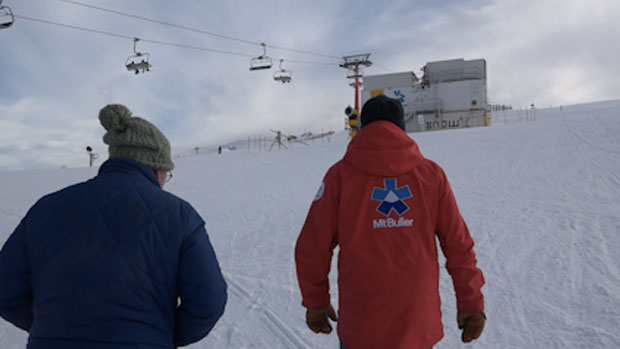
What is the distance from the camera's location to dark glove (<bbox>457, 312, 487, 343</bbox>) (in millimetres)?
2062

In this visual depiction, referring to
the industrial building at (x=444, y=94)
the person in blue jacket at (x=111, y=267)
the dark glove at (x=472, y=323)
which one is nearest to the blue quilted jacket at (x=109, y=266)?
the person in blue jacket at (x=111, y=267)

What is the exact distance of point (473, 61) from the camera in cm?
3644

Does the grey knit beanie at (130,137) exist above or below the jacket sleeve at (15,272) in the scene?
above

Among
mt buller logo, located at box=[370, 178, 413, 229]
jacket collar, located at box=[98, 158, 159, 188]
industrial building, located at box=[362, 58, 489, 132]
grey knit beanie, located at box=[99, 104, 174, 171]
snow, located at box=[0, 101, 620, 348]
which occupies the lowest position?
snow, located at box=[0, 101, 620, 348]

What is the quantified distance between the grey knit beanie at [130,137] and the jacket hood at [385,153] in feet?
3.22

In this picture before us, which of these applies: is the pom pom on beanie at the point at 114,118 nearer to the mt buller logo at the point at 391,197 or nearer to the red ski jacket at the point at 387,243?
the red ski jacket at the point at 387,243

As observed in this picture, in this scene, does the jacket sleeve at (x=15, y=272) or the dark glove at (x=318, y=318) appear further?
the dark glove at (x=318, y=318)

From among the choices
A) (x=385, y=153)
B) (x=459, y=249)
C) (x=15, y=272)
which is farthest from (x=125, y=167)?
(x=459, y=249)

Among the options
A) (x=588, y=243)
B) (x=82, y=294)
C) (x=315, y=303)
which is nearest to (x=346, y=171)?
(x=315, y=303)

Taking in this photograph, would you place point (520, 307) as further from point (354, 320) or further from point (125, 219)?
point (125, 219)

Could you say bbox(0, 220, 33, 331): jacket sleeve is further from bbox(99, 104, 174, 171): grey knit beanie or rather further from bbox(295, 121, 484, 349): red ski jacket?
bbox(295, 121, 484, 349): red ski jacket

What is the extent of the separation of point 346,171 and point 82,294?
4.29ft

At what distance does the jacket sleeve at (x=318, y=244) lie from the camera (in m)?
2.09

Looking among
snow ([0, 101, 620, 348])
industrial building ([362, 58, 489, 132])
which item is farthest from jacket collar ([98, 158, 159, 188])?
industrial building ([362, 58, 489, 132])
